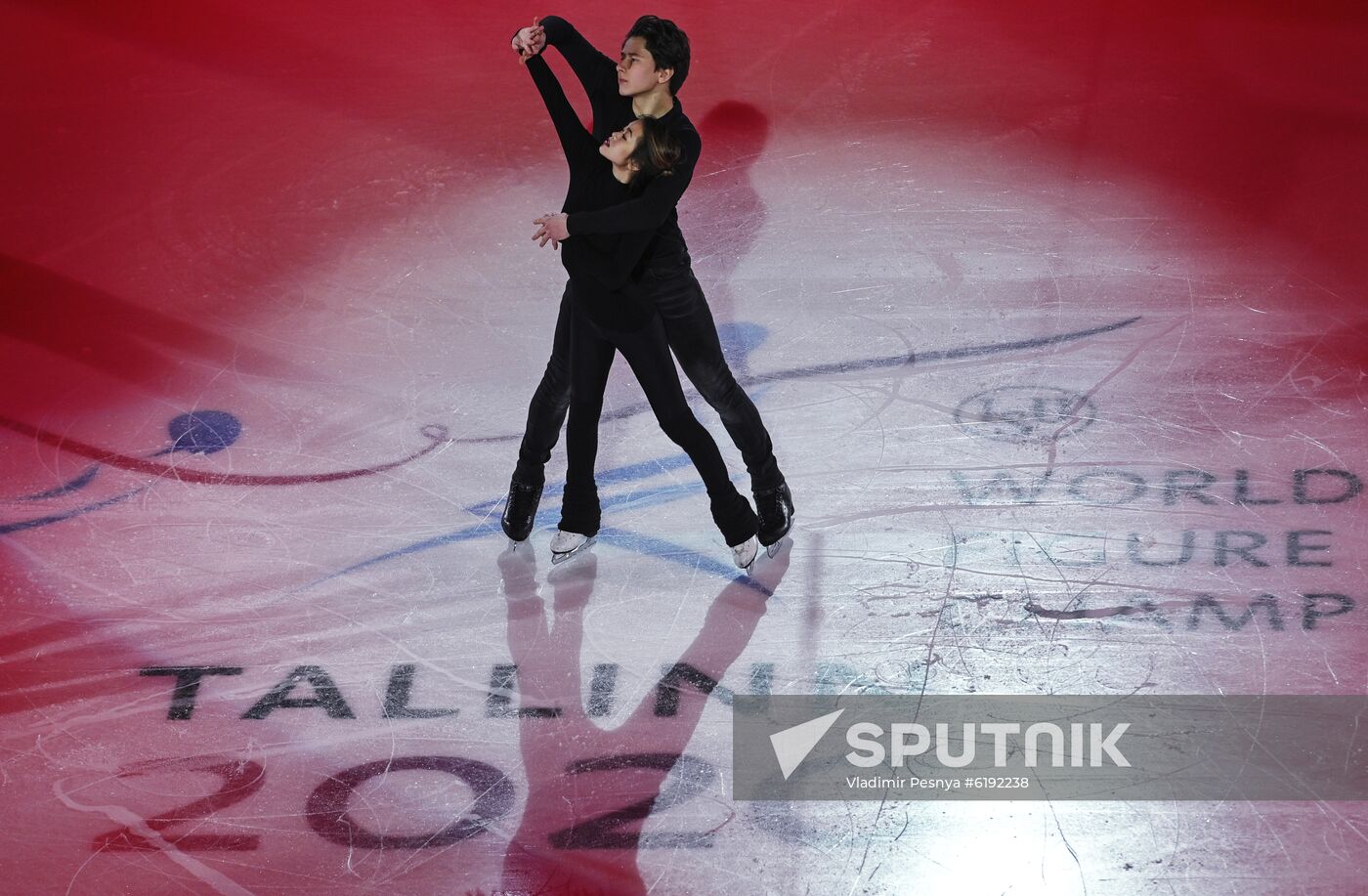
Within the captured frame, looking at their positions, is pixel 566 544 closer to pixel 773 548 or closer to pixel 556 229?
pixel 773 548

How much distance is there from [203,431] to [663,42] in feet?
6.67

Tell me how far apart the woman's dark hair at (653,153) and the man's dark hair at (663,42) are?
148 millimetres

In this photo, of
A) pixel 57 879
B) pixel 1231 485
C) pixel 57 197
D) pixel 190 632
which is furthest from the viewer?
pixel 57 197

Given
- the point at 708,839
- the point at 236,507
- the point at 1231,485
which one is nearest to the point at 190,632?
the point at 236,507

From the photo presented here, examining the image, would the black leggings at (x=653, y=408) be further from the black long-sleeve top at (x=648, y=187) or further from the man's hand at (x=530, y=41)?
the man's hand at (x=530, y=41)

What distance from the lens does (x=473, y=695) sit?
11.7 ft

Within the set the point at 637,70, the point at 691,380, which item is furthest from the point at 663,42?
the point at 691,380

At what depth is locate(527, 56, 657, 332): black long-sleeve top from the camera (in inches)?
139

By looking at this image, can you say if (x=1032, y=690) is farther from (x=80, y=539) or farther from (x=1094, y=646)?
(x=80, y=539)

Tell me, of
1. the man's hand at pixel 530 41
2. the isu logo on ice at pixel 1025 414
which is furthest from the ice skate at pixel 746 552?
the man's hand at pixel 530 41

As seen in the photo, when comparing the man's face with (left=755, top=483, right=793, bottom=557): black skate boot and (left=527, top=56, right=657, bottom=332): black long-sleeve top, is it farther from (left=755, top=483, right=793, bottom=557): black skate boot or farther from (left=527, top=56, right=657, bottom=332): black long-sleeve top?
(left=755, top=483, right=793, bottom=557): black skate boot

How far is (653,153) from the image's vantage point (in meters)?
3.43

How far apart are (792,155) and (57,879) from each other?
3769 mm

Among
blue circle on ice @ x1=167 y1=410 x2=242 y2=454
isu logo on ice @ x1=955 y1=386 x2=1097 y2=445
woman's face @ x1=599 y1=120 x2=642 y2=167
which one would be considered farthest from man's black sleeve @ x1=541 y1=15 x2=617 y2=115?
blue circle on ice @ x1=167 y1=410 x2=242 y2=454
